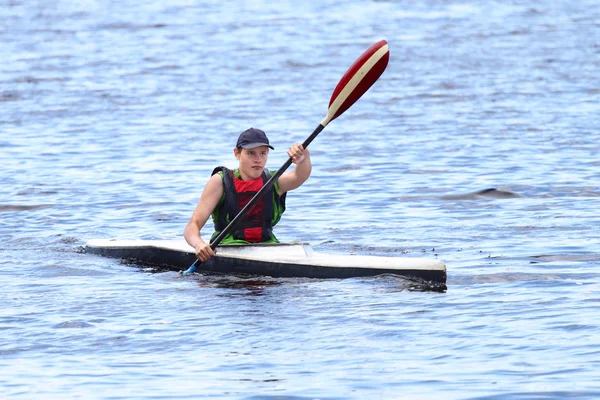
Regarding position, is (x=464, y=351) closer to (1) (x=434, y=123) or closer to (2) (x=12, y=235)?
(2) (x=12, y=235)

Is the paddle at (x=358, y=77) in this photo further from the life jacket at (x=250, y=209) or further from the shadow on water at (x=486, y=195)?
the shadow on water at (x=486, y=195)

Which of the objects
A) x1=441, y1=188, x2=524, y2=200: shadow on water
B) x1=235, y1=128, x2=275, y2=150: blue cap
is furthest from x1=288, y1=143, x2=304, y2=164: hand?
x1=441, y1=188, x2=524, y2=200: shadow on water

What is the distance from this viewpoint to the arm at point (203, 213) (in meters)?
8.57

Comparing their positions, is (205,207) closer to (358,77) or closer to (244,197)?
(244,197)

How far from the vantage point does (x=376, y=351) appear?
22.4ft

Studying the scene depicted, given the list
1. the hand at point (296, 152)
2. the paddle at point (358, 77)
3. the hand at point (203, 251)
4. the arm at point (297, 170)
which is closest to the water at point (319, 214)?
the hand at point (203, 251)

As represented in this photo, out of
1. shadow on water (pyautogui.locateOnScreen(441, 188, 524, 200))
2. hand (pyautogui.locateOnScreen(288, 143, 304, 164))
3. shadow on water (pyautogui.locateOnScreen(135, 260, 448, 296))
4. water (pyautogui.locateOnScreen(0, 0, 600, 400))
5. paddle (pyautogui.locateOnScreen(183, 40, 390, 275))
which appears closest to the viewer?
water (pyautogui.locateOnScreen(0, 0, 600, 400))

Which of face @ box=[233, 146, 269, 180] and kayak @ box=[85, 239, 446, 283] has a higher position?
face @ box=[233, 146, 269, 180]

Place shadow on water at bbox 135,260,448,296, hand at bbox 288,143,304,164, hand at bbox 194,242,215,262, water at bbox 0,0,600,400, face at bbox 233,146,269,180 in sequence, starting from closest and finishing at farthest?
water at bbox 0,0,600,400, hand at bbox 288,143,304,164, shadow on water at bbox 135,260,448,296, hand at bbox 194,242,215,262, face at bbox 233,146,269,180

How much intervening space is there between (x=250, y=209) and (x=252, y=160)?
1.15 feet

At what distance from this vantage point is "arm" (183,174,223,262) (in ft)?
28.1

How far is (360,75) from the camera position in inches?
356

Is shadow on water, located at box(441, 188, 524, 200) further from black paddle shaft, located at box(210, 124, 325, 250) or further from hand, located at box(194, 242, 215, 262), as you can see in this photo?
hand, located at box(194, 242, 215, 262)

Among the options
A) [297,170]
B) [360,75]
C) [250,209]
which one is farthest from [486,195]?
[297,170]
